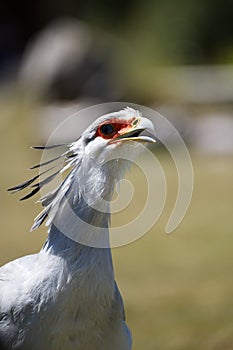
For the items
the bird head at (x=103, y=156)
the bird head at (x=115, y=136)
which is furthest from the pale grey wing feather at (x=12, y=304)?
the bird head at (x=115, y=136)

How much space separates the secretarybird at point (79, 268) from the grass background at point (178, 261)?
1405 millimetres

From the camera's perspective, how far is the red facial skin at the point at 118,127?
3179mm

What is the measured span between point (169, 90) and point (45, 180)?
9.23m

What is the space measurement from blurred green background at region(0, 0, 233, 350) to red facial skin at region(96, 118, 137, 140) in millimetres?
1748

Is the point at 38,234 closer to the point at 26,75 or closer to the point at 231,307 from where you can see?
the point at 231,307

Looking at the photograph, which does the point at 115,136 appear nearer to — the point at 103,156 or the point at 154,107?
the point at 103,156

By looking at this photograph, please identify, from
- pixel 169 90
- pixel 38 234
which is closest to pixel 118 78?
pixel 169 90

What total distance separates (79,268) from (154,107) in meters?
8.15

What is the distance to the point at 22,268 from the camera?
3381mm

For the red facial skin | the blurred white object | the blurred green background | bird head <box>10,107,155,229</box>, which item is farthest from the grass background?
the blurred white object

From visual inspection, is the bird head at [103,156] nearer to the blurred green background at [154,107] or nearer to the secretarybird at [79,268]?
the secretarybird at [79,268]

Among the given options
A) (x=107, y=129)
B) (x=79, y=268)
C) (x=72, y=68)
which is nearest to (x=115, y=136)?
(x=107, y=129)

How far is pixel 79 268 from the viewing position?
10.6 ft

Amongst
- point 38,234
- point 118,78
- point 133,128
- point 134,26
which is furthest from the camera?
point 134,26
